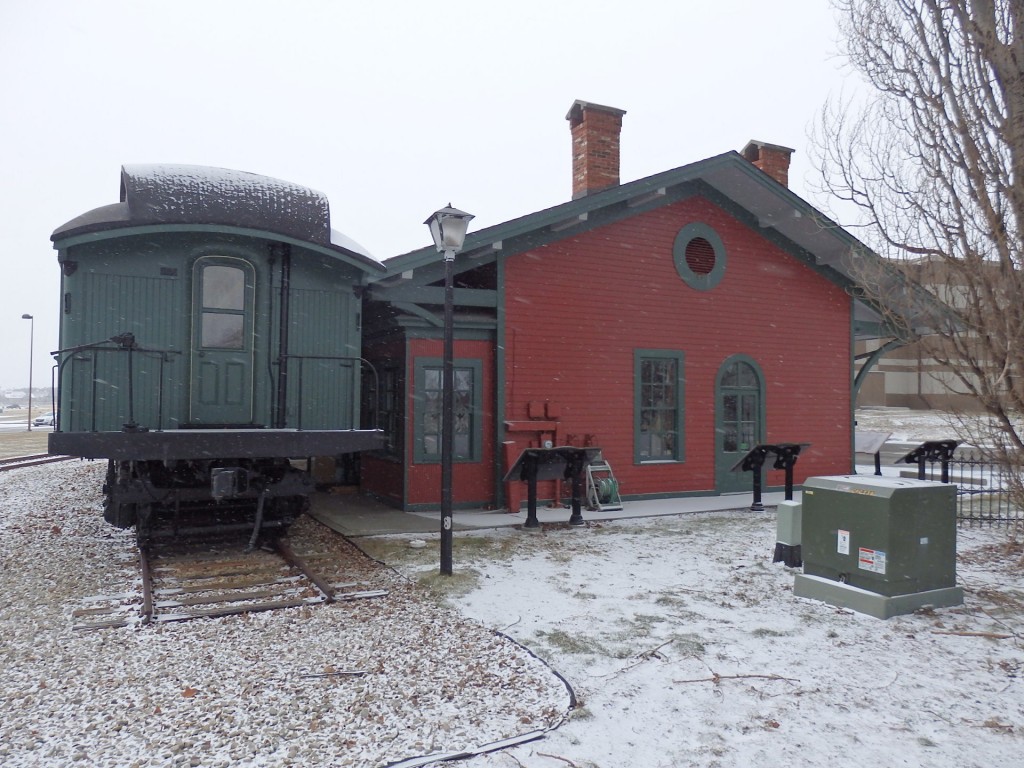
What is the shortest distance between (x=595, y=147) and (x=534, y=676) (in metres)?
9.37

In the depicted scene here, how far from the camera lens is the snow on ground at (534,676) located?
342 centimetres

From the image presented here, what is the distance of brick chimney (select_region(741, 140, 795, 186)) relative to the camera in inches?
540

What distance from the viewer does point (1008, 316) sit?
6621mm

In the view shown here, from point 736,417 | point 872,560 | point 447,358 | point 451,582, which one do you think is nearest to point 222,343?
point 447,358

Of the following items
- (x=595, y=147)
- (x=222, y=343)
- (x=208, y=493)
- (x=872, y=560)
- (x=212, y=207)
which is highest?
(x=595, y=147)

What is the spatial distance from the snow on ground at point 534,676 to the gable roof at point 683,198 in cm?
451

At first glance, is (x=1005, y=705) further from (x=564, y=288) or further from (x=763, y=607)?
(x=564, y=288)

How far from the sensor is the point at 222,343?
7.47 metres

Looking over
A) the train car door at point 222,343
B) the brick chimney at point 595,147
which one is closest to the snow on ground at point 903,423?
the brick chimney at point 595,147

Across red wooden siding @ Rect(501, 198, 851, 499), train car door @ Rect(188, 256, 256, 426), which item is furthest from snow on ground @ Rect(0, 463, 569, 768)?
red wooden siding @ Rect(501, 198, 851, 499)

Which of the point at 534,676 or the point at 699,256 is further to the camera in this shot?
the point at 699,256

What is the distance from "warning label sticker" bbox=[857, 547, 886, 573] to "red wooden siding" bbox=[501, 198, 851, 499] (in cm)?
566

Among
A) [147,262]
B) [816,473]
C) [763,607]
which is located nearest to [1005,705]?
[763,607]

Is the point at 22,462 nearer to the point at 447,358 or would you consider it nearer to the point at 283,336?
the point at 283,336
